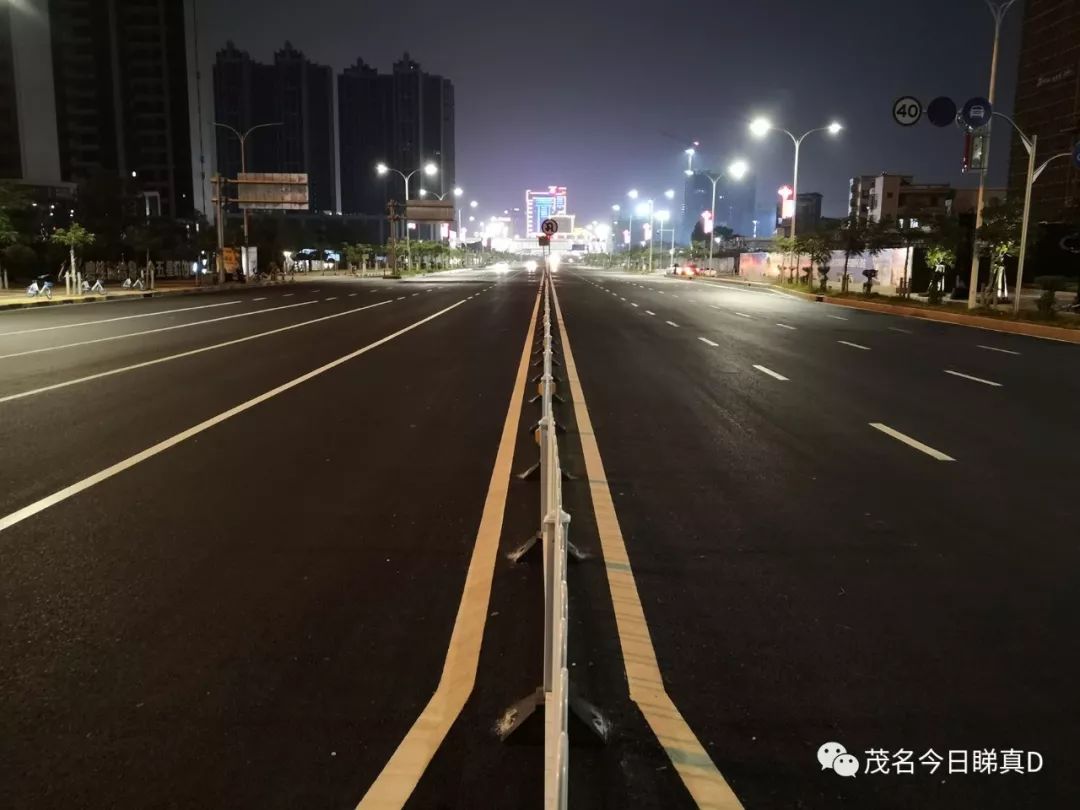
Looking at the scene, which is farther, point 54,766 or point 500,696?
point 500,696

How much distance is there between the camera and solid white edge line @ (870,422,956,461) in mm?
9531

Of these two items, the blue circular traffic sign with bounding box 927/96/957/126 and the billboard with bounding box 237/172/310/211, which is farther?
the billboard with bounding box 237/172/310/211

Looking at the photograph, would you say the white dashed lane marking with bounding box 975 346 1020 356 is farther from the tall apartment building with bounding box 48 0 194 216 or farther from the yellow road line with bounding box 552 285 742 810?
the tall apartment building with bounding box 48 0 194 216

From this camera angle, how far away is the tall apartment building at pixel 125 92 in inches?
5891

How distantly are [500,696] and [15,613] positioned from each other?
2.89 metres

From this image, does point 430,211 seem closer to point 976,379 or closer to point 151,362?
point 151,362

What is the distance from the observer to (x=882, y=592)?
5.59 m

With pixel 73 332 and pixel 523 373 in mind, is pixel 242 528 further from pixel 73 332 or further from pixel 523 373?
pixel 73 332

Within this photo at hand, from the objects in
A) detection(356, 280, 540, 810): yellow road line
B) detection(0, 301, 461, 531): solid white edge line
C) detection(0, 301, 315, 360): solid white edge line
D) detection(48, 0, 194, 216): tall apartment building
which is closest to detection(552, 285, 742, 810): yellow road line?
detection(356, 280, 540, 810): yellow road line

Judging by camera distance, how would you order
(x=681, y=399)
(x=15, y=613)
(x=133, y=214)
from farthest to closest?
(x=133, y=214) → (x=681, y=399) → (x=15, y=613)

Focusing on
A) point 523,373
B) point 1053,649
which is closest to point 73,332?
point 523,373

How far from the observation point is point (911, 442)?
10250 mm

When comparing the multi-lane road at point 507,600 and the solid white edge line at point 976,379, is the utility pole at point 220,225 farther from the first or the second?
the solid white edge line at point 976,379

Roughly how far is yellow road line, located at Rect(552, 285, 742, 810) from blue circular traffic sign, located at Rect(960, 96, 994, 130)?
28.4m
